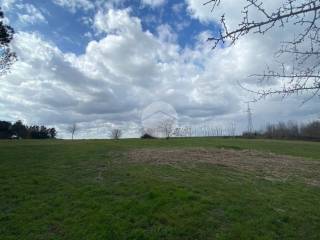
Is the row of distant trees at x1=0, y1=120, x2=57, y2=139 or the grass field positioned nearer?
the grass field

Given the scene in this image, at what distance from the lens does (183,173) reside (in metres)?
12.8

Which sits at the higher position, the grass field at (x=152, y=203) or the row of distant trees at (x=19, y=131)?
the row of distant trees at (x=19, y=131)

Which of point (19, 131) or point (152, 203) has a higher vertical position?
point (19, 131)

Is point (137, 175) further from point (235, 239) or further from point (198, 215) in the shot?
point (235, 239)

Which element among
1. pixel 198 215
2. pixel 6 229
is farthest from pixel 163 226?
pixel 6 229

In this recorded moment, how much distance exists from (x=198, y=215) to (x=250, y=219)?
4.24 ft

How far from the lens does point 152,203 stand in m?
8.48

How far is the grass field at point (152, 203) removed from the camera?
23.2 ft

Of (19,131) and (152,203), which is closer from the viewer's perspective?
(152,203)

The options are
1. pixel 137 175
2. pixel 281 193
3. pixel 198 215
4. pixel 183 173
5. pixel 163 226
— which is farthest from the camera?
pixel 183 173

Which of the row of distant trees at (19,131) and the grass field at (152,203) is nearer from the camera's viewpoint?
the grass field at (152,203)

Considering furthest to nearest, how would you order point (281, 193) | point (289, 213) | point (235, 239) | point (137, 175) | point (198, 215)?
1. point (137, 175)
2. point (281, 193)
3. point (289, 213)
4. point (198, 215)
5. point (235, 239)

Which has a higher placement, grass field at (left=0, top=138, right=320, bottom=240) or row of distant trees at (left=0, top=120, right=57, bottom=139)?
row of distant trees at (left=0, top=120, right=57, bottom=139)

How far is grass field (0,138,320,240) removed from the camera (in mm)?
7066
